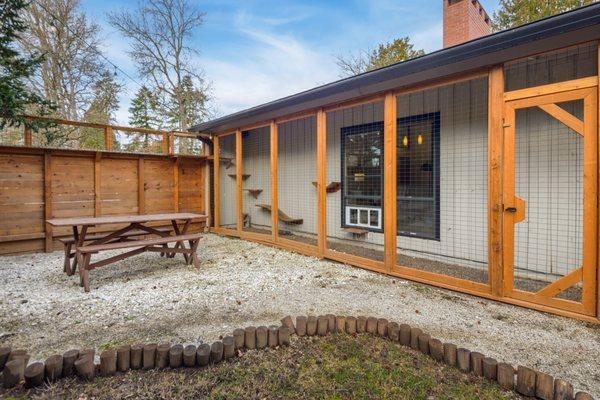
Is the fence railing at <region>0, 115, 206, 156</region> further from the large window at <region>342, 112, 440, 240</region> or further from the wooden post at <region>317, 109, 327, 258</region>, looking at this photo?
the large window at <region>342, 112, 440, 240</region>

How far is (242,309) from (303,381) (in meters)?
1.25

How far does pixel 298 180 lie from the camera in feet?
22.8

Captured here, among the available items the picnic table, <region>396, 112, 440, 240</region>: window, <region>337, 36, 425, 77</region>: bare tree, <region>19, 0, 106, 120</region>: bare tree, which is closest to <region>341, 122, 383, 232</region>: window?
<region>396, 112, 440, 240</region>: window

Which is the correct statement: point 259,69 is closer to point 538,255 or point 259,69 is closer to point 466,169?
point 466,169

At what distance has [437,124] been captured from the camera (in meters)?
4.60

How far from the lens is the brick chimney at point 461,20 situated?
5.53 m

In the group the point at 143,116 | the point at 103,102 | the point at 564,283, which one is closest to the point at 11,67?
the point at 564,283

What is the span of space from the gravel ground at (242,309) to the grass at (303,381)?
499 millimetres

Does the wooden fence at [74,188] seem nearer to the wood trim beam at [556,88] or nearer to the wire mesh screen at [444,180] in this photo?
the wire mesh screen at [444,180]

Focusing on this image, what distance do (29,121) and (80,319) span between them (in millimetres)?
4040

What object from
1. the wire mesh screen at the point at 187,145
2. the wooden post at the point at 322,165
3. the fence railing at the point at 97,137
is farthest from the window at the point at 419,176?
the wire mesh screen at the point at 187,145

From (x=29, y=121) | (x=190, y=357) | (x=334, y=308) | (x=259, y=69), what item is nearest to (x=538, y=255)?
(x=334, y=308)

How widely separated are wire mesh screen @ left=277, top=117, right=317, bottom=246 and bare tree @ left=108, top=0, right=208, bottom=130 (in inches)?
298

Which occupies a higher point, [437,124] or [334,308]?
[437,124]
